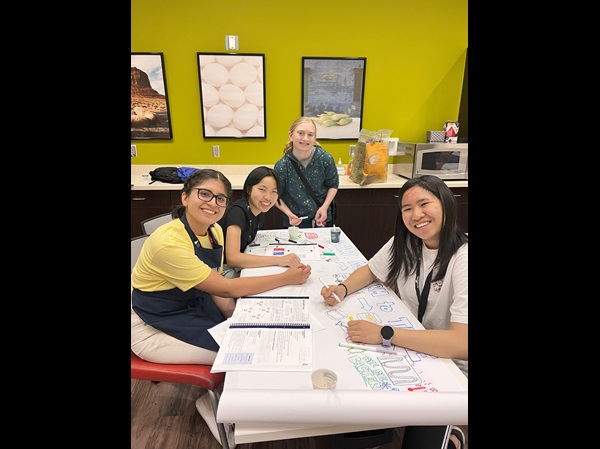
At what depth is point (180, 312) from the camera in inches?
52.1

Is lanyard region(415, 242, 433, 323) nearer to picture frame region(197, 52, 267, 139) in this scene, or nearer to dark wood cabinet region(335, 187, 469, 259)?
dark wood cabinet region(335, 187, 469, 259)

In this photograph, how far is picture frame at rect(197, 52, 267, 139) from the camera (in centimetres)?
314

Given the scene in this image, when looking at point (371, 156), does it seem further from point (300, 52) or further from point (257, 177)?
point (257, 177)

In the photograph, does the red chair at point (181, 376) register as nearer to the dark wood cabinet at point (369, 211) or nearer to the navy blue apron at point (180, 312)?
the navy blue apron at point (180, 312)

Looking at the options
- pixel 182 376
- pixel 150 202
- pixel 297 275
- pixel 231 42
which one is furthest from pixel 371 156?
pixel 182 376

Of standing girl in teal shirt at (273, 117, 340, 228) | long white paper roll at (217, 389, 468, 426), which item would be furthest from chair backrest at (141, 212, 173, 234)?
long white paper roll at (217, 389, 468, 426)

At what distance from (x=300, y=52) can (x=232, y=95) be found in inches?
32.3

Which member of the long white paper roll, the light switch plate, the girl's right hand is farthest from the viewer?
the light switch plate

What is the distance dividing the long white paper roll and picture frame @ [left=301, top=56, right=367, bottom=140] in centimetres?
302

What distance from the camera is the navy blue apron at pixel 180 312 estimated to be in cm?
124

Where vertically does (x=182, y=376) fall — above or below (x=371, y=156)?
below

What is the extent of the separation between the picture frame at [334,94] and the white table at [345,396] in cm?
270
